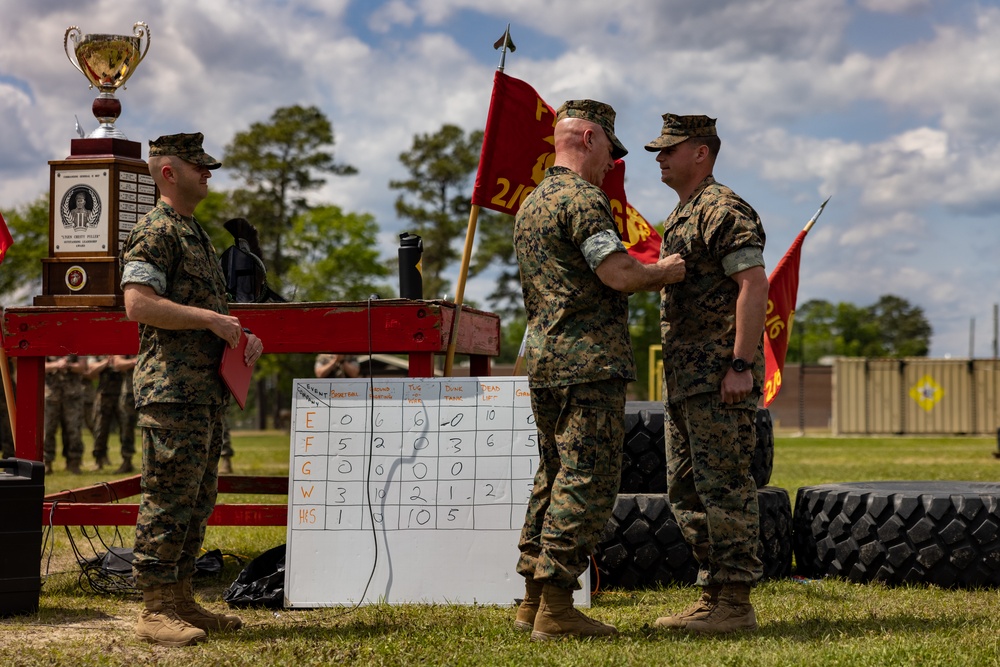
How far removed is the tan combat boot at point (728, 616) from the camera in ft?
14.6

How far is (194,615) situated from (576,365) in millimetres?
2027

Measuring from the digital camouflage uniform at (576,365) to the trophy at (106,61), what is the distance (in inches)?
130

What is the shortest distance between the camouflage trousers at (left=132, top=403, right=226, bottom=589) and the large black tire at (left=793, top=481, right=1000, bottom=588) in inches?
133

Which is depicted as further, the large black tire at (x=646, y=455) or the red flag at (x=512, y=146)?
the red flag at (x=512, y=146)

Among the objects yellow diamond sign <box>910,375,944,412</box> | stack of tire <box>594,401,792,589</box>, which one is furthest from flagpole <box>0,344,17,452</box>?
yellow diamond sign <box>910,375,944,412</box>

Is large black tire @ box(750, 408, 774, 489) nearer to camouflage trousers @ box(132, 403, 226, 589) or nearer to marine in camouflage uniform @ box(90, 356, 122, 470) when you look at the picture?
camouflage trousers @ box(132, 403, 226, 589)

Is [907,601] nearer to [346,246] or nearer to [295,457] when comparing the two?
[295,457]

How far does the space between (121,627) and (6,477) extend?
96 centimetres

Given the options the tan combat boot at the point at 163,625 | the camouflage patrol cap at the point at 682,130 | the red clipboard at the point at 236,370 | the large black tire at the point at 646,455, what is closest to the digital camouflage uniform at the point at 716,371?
the camouflage patrol cap at the point at 682,130

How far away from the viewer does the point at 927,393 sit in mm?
36125

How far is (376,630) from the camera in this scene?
4559 mm

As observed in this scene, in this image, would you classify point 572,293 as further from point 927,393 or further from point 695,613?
point 927,393

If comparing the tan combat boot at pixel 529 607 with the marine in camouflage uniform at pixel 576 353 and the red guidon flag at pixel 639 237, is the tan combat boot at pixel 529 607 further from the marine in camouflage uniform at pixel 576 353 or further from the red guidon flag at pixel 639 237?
the red guidon flag at pixel 639 237

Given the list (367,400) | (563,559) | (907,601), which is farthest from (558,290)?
(907,601)
